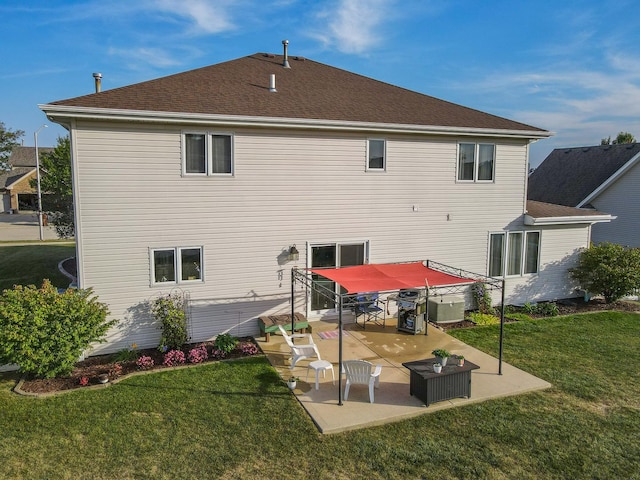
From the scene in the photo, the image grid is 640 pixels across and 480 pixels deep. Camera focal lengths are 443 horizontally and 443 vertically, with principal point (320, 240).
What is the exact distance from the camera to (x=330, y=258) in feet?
43.9

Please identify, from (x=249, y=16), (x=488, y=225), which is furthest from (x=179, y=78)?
(x=488, y=225)

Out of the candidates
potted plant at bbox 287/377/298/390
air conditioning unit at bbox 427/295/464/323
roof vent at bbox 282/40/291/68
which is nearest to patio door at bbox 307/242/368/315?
air conditioning unit at bbox 427/295/464/323

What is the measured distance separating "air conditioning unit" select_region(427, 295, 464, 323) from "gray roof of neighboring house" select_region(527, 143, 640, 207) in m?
16.2

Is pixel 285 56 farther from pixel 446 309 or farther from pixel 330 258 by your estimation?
pixel 446 309

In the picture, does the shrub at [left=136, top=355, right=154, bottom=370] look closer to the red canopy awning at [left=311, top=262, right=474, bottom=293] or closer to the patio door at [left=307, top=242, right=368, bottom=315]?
the red canopy awning at [left=311, top=262, right=474, bottom=293]

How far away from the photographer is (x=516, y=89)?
22.0m

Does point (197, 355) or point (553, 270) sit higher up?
point (553, 270)

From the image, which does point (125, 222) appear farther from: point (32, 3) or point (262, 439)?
point (32, 3)

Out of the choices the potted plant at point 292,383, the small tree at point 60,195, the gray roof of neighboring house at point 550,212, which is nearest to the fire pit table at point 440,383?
the potted plant at point 292,383

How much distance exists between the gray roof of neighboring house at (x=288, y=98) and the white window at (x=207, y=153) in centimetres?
68

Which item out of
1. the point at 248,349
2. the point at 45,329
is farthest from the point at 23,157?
the point at 248,349

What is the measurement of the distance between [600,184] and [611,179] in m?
1.88

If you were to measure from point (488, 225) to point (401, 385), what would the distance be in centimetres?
800

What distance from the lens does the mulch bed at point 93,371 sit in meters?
9.24
